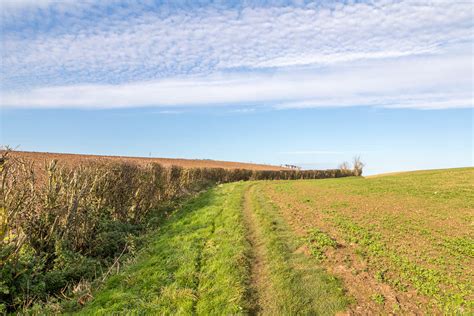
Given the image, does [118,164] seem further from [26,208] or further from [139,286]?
[139,286]

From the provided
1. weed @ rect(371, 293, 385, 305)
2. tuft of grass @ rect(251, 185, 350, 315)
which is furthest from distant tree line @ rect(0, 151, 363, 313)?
weed @ rect(371, 293, 385, 305)

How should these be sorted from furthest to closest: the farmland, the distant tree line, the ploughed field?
the distant tree line, the farmland, the ploughed field

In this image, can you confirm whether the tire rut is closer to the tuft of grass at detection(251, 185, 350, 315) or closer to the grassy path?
the grassy path

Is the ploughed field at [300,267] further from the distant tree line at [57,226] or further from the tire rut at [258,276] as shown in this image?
the distant tree line at [57,226]

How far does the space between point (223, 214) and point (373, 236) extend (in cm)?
746

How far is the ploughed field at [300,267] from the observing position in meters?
7.48

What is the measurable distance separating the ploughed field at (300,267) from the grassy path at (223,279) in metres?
0.03

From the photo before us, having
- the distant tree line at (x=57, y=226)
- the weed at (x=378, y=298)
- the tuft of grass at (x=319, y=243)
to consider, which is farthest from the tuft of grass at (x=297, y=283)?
the distant tree line at (x=57, y=226)

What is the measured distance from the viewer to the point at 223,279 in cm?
860

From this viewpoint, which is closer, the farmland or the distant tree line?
the farmland

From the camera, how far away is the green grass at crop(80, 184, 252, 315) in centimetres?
735

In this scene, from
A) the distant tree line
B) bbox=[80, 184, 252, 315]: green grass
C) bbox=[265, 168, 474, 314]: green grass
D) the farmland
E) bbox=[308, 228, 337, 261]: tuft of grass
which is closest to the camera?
bbox=[80, 184, 252, 315]: green grass

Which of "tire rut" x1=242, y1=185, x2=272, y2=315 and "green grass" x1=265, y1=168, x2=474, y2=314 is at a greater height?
"green grass" x1=265, y1=168, x2=474, y2=314

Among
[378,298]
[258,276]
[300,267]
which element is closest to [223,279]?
[258,276]
